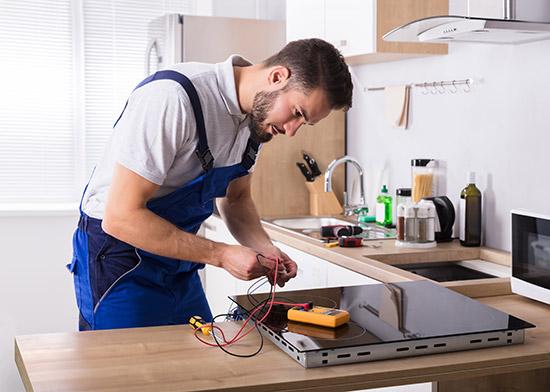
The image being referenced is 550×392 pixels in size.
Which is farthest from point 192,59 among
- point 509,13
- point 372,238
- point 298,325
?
point 298,325

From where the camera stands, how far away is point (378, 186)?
3715mm

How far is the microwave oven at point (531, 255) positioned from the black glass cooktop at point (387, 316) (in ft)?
0.89

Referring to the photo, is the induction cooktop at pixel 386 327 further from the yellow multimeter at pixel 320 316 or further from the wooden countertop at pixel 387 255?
the wooden countertop at pixel 387 255

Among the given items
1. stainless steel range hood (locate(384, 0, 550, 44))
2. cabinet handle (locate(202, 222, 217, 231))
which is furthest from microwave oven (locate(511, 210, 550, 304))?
cabinet handle (locate(202, 222, 217, 231))

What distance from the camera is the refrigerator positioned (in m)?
3.91

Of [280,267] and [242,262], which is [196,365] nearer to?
[242,262]

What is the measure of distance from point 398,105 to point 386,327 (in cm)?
195

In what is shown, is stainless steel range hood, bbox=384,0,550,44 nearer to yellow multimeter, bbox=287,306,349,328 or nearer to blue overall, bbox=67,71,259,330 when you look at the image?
blue overall, bbox=67,71,259,330

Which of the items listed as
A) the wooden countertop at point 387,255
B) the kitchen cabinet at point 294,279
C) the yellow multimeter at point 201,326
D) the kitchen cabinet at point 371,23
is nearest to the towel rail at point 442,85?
the kitchen cabinet at point 371,23

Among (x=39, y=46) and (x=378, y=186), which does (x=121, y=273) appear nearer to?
(x=378, y=186)

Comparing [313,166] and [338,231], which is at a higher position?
[313,166]

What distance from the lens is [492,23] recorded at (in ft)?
7.31

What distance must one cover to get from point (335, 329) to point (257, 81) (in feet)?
2.27

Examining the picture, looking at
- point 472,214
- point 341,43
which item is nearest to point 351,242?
point 472,214
